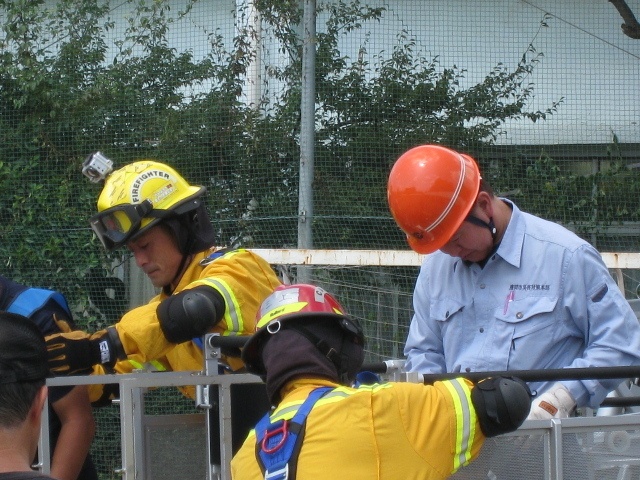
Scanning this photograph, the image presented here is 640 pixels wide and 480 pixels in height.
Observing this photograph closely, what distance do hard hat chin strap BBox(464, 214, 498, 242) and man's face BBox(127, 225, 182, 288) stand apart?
105cm

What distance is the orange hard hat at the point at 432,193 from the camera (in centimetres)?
323

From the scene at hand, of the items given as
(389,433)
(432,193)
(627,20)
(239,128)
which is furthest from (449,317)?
(627,20)

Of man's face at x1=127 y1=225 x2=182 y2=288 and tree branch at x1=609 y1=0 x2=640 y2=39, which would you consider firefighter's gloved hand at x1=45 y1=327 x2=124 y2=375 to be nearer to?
man's face at x1=127 y1=225 x2=182 y2=288

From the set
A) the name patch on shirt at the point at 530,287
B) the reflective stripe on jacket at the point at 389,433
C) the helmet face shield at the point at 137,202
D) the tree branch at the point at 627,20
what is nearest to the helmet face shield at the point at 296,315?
the reflective stripe on jacket at the point at 389,433

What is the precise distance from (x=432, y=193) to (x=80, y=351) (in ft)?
4.02

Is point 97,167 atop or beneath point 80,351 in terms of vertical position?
atop

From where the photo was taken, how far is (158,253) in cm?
354

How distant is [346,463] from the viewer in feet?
7.48

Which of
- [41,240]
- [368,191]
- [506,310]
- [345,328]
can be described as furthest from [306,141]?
[345,328]

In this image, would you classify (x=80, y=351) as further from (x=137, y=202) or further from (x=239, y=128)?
(x=239, y=128)

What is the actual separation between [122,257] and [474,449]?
497cm

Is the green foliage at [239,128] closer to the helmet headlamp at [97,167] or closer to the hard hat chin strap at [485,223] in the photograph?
the helmet headlamp at [97,167]

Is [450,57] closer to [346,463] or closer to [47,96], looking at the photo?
[47,96]

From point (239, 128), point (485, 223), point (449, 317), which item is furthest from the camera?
point (239, 128)
